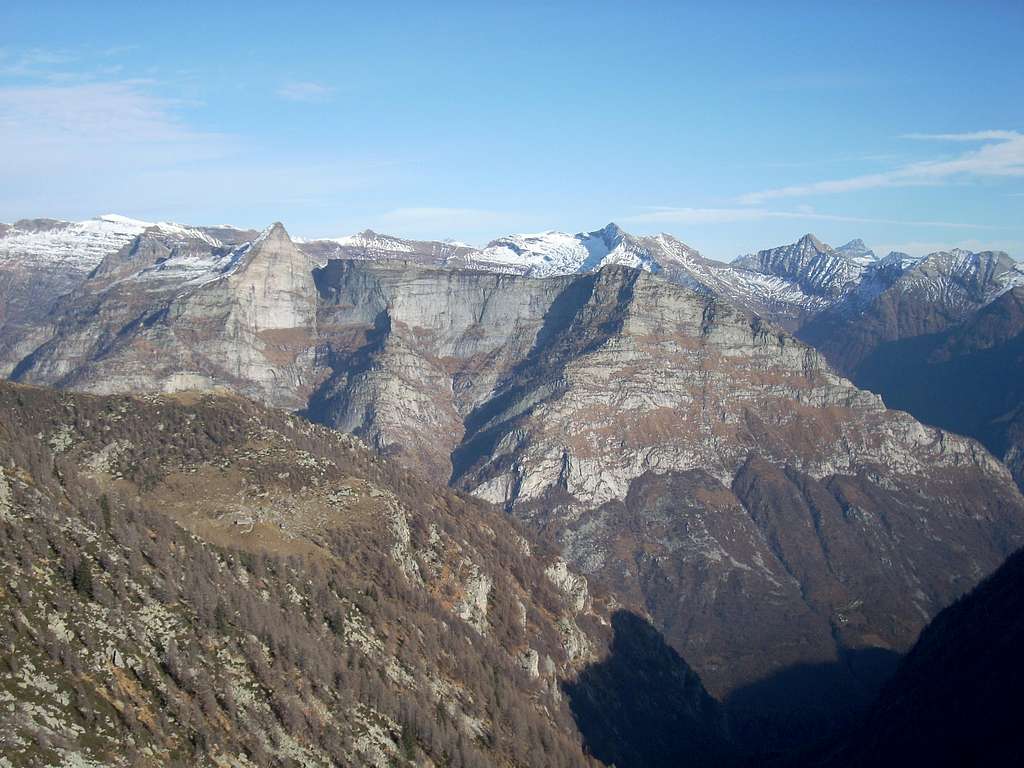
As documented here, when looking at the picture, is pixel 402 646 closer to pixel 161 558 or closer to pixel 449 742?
pixel 449 742

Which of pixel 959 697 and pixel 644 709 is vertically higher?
pixel 959 697

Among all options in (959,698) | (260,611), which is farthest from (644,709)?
(260,611)

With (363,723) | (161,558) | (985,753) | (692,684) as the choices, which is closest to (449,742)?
(363,723)

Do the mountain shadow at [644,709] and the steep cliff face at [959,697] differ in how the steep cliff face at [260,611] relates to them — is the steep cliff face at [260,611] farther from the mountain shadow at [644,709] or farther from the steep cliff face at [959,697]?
the steep cliff face at [959,697]

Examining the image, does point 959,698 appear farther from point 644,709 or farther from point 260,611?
point 260,611

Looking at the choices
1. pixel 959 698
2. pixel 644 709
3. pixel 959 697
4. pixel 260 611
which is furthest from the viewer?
pixel 644 709

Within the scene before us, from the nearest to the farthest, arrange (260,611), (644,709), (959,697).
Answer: (260,611) < (959,697) < (644,709)

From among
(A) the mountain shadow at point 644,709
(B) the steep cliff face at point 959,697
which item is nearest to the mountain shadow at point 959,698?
(B) the steep cliff face at point 959,697

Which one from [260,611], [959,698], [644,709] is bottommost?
[644,709]

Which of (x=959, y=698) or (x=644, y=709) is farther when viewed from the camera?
(x=644, y=709)
